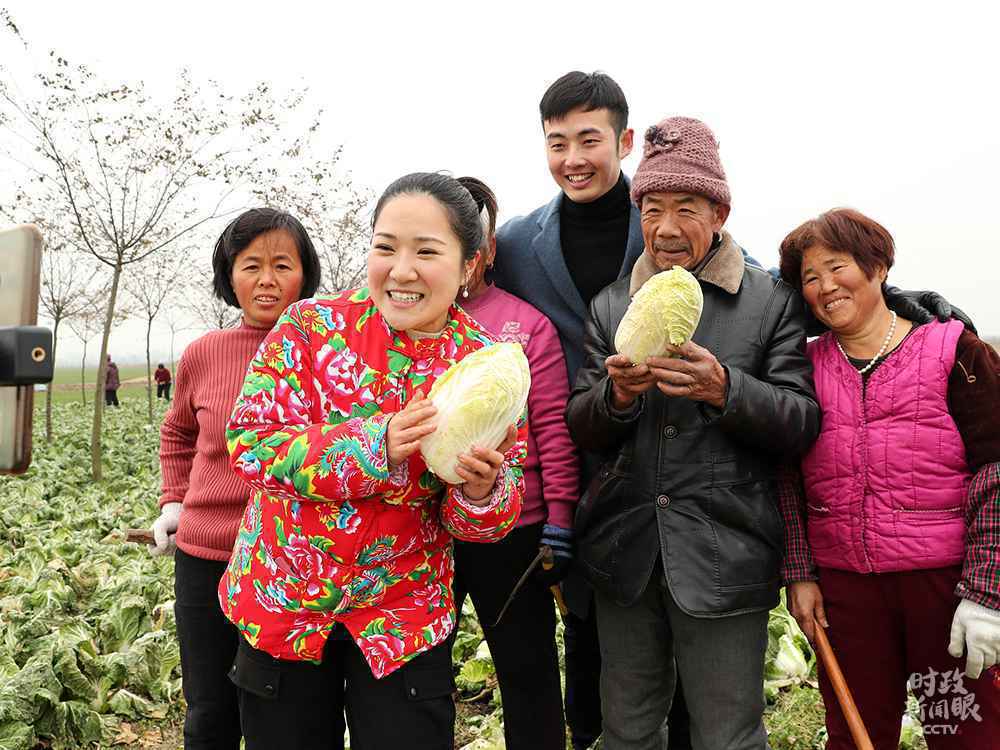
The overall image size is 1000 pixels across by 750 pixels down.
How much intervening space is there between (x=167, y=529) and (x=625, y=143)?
2.61m

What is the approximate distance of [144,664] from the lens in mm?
4621

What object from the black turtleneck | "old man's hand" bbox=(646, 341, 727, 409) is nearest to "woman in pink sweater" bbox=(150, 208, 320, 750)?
the black turtleneck

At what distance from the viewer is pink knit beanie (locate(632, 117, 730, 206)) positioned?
2.51m

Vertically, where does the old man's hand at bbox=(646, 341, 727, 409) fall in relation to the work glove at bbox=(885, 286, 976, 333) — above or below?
below

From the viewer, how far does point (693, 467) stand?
2.45m

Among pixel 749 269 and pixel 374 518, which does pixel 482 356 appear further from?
pixel 749 269

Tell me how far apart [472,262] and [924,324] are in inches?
63.4

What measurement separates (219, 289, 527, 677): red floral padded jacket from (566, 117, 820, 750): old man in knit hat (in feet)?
1.94

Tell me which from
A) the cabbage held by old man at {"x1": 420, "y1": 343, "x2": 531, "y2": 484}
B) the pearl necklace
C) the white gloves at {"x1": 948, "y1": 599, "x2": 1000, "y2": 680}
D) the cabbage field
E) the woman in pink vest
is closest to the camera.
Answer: the cabbage held by old man at {"x1": 420, "y1": 343, "x2": 531, "y2": 484}

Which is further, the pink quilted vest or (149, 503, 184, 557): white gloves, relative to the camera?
(149, 503, 184, 557): white gloves

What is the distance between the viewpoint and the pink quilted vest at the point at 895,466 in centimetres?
237

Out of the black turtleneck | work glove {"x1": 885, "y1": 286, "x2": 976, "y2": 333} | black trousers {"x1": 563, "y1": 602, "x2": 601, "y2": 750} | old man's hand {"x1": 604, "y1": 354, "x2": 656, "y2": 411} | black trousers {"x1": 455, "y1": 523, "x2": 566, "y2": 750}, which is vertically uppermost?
the black turtleneck

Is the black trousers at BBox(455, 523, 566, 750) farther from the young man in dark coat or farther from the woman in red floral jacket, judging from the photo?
the woman in red floral jacket

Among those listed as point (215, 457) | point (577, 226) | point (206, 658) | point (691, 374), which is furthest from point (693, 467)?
point (206, 658)
